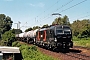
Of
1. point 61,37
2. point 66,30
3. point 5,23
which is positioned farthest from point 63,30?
point 5,23

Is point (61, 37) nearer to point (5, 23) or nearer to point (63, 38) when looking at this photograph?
point (63, 38)

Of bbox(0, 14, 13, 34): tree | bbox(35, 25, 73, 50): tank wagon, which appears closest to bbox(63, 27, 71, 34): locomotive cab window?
bbox(35, 25, 73, 50): tank wagon

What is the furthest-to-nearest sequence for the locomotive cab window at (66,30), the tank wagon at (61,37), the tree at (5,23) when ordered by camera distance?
the tree at (5,23)
the locomotive cab window at (66,30)
the tank wagon at (61,37)

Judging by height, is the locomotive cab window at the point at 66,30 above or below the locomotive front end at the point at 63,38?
above

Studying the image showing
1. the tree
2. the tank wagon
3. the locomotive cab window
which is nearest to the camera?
the tank wagon

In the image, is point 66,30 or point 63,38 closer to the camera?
point 63,38

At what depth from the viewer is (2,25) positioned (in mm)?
122562

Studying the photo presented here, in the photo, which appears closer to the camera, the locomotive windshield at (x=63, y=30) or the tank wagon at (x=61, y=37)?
the tank wagon at (x=61, y=37)

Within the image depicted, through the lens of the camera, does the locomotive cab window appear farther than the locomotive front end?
Yes

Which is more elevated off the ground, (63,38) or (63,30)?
(63,30)

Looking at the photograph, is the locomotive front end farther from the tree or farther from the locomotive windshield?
the tree

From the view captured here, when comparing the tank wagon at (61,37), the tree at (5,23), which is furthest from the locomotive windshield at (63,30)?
the tree at (5,23)

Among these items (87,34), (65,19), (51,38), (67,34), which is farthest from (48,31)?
(65,19)

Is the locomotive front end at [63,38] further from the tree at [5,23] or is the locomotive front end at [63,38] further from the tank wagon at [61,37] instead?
the tree at [5,23]
